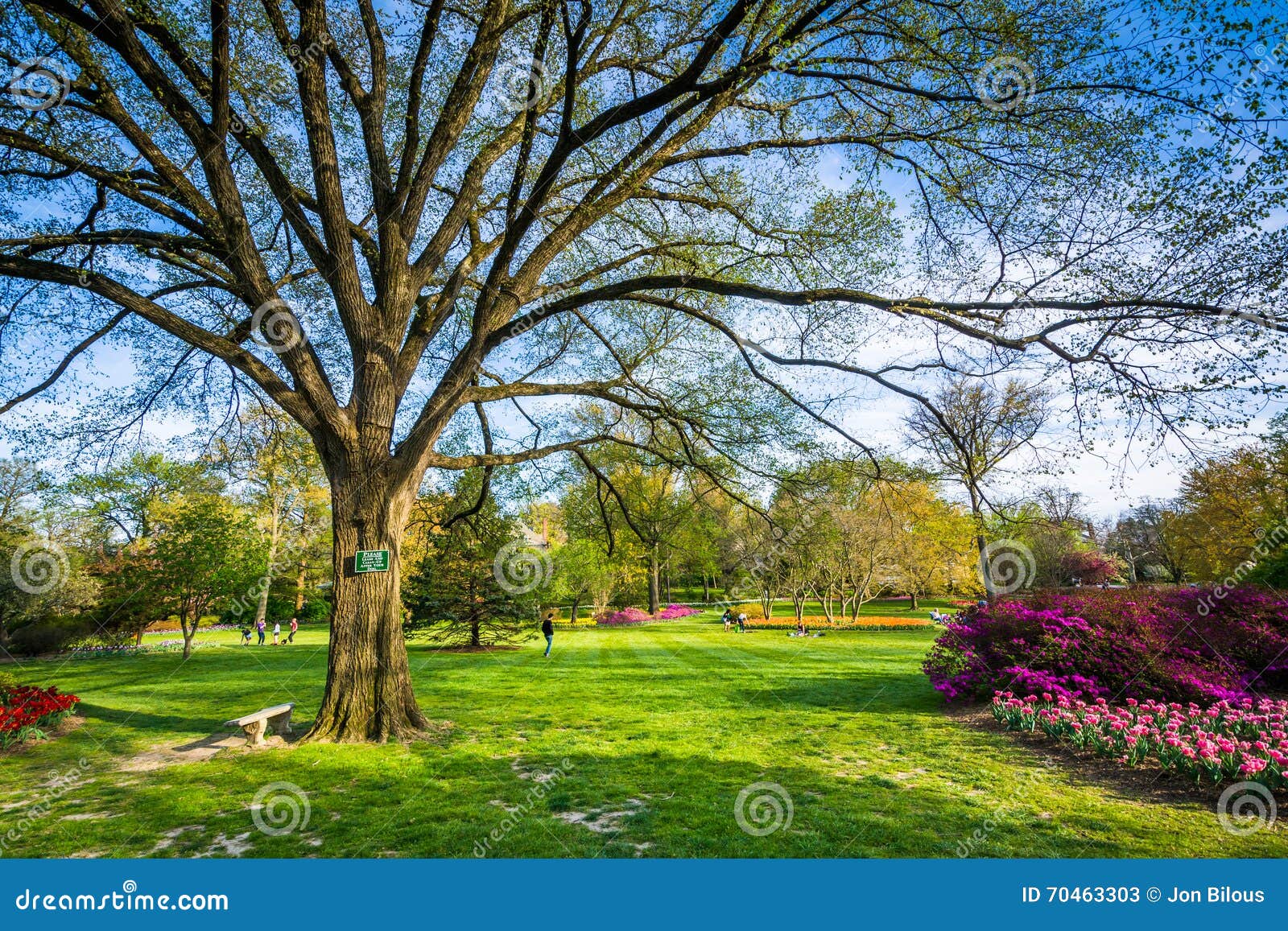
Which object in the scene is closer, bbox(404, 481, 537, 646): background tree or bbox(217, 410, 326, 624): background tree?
bbox(217, 410, 326, 624): background tree

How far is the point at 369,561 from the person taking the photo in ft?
23.4

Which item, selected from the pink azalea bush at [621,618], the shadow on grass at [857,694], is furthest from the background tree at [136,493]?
the pink azalea bush at [621,618]

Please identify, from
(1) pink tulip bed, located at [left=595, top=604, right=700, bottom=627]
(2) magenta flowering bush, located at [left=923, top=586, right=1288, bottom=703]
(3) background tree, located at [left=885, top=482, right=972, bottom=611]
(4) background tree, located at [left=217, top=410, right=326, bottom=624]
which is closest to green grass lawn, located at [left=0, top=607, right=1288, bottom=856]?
(2) magenta flowering bush, located at [left=923, top=586, right=1288, bottom=703]

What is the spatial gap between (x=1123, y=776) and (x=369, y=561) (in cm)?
826

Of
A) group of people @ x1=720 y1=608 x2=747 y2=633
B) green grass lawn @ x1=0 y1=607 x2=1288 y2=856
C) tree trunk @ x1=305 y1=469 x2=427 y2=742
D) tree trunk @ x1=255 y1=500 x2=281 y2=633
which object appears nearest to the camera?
green grass lawn @ x1=0 y1=607 x2=1288 y2=856

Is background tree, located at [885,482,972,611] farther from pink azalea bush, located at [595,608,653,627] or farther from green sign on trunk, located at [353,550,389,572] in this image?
green sign on trunk, located at [353,550,389,572]

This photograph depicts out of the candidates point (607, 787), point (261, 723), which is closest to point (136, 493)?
point (261, 723)

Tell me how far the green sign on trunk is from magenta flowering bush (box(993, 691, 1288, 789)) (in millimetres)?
8101

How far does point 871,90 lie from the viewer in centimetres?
784

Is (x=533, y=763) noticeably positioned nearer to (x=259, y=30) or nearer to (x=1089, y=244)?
(x=1089, y=244)

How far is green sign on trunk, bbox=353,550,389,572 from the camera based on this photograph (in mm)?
7121

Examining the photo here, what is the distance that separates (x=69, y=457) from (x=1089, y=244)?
518 inches

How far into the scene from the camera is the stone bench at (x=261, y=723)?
6957 millimetres

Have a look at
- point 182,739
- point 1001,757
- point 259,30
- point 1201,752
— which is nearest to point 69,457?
point 182,739
